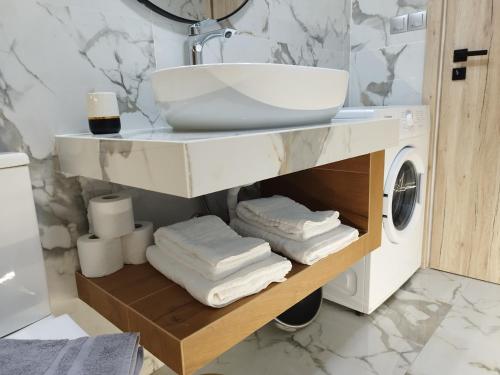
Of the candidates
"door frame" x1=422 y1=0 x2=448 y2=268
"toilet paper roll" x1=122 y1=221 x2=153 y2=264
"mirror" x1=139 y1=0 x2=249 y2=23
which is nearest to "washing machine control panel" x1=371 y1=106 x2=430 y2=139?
"door frame" x1=422 y1=0 x2=448 y2=268

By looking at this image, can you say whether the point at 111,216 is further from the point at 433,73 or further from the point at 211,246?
the point at 433,73

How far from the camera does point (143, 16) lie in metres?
1.17

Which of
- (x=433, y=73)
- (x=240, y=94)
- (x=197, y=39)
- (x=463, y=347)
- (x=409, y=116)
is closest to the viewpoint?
(x=240, y=94)

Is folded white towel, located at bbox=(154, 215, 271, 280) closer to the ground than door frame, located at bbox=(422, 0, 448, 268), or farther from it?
closer to the ground

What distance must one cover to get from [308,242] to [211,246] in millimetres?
307

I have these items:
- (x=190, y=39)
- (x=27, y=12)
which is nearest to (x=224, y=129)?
(x=190, y=39)

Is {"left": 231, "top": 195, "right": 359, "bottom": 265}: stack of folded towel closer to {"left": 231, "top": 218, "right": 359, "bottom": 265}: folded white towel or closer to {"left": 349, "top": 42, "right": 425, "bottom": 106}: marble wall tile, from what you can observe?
{"left": 231, "top": 218, "right": 359, "bottom": 265}: folded white towel

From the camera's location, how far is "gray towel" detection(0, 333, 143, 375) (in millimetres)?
656

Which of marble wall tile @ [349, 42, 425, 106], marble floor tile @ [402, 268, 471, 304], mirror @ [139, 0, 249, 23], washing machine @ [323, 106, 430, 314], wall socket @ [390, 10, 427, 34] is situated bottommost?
marble floor tile @ [402, 268, 471, 304]

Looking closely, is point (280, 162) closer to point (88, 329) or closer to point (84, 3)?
point (84, 3)

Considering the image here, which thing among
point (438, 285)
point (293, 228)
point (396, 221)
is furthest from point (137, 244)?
point (438, 285)

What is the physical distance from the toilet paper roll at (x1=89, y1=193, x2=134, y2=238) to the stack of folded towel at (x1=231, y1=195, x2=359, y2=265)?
1.30 feet

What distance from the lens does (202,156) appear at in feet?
2.09

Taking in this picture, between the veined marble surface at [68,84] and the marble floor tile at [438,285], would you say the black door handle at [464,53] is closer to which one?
the marble floor tile at [438,285]
